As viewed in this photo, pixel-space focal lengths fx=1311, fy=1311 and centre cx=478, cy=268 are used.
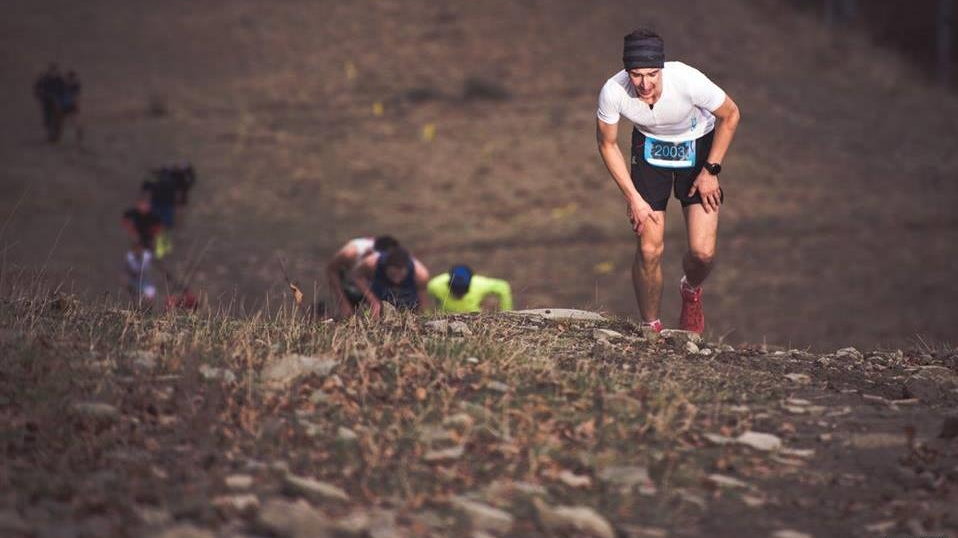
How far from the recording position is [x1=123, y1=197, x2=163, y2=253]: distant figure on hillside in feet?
58.1

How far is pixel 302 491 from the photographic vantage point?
5.05 m

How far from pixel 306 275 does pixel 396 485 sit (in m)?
16.0

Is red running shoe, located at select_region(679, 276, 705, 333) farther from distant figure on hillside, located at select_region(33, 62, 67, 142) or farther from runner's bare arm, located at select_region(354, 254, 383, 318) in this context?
distant figure on hillside, located at select_region(33, 62, 67, 142)

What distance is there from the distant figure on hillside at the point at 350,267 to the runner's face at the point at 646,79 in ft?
14.7

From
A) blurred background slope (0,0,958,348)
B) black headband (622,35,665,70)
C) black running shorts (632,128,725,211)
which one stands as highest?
black headband (622,35,665,70)

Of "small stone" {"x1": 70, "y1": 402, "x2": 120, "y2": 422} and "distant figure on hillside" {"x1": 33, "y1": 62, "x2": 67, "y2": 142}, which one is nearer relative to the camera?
"small stone" {"x1": 70, "y1": 402, "x2": 120, "y2": 422}

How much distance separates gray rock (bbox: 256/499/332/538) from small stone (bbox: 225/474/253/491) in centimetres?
28

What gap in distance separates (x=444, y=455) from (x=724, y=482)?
117 centimetres

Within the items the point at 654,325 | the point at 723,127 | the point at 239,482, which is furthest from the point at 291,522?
the point at 723,127

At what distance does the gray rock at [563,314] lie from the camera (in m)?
8.26

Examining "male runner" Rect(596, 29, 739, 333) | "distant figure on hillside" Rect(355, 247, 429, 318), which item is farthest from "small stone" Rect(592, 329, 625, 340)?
"distant figure on hillside" Rect(355, 247, 429, 318)

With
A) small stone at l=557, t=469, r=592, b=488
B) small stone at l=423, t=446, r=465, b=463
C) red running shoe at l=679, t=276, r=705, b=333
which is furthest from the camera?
red running shoe at l=679, t=276, r=705, b=333

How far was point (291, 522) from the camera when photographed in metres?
4.70

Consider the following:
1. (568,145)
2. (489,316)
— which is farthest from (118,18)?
(489,316)
